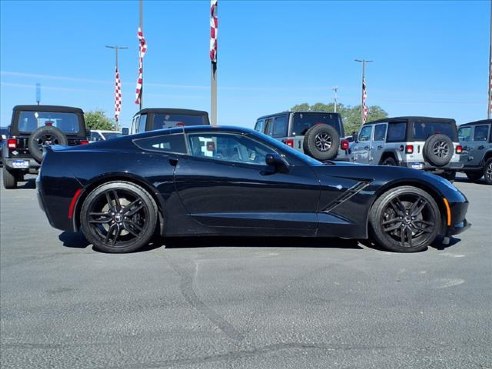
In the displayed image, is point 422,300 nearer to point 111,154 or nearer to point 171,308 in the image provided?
point 171,308

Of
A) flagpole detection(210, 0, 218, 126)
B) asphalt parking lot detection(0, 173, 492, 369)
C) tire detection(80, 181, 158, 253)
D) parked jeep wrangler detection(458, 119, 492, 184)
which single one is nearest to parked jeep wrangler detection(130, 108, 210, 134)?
flagpole detection(210, 0, 218, 126)

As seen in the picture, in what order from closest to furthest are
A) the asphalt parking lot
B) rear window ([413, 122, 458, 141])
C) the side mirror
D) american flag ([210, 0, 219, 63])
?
1. the asphalt parking lot
2. the side mirror
3. american flag ([210, 0, 219, 63])
4. rear window ([413, 122, 458, 141])

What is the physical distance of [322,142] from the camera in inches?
462

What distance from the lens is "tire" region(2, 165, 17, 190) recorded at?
12.4 m

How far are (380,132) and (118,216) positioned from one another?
10.6 metres

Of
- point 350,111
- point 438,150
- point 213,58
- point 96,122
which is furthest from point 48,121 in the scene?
point 350,111

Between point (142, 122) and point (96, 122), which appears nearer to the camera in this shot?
point (142, 122)

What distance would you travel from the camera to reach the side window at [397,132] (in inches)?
531

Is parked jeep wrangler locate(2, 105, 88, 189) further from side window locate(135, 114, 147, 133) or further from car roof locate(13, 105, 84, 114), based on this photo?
side window locate(135, 114, 147, 133)

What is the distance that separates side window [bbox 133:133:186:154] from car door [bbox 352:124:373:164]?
10276 millimetres

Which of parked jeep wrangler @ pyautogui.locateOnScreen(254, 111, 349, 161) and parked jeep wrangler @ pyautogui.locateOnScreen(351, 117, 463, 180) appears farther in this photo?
parked jeep wrangler @ pyautogui.locateOnScreen(351, 117, 463, 180)

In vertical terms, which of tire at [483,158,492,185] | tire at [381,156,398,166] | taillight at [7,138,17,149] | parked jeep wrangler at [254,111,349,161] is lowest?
tire at [483,158,492,185]

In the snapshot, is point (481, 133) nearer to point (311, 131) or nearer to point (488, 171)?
point (488, 171)

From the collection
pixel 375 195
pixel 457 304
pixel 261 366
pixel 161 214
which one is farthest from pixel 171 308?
pixel 375 195
